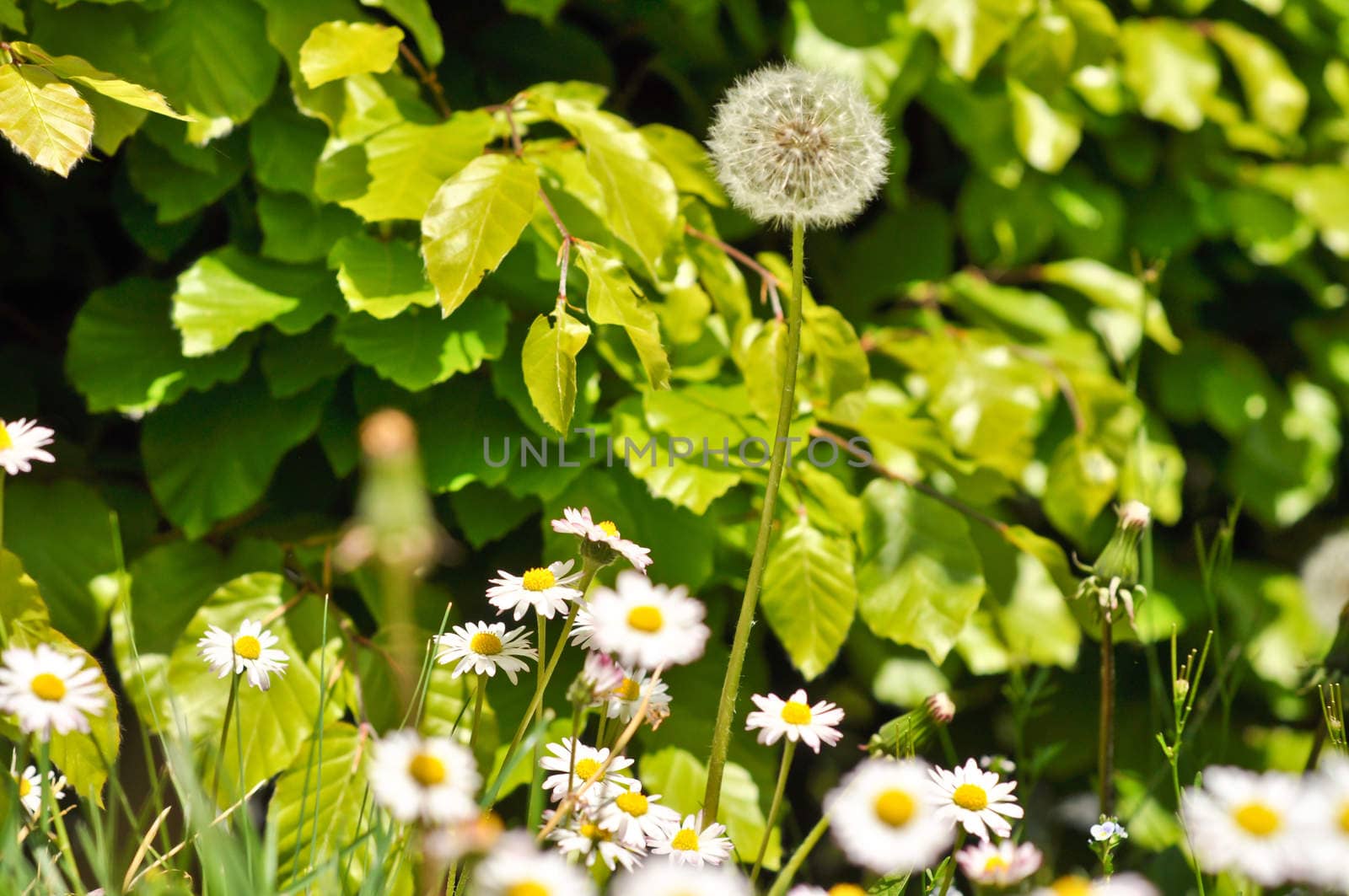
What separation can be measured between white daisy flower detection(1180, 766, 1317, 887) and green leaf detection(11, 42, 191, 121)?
67 centimetres

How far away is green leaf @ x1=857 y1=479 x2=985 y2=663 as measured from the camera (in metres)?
0.94

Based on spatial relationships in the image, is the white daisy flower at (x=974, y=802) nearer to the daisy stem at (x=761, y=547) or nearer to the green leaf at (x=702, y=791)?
the daisy stem at (x=761, y=547)

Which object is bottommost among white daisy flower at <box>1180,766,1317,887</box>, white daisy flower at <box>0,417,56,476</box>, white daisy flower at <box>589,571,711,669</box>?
white daisy flower at <box>1180,766,1317,887</box>

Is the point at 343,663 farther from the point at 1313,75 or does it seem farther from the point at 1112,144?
the point at 1313,75

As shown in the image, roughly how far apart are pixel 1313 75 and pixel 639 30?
33.3 inches

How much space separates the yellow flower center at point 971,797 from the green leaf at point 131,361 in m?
0.69

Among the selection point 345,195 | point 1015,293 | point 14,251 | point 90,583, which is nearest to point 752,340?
point 345,195

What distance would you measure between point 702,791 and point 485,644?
1.16 ft

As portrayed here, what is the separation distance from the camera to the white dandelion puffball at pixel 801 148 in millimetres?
679

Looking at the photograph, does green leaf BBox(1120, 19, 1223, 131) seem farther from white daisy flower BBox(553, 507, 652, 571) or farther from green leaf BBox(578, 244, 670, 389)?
white daisy flower BBox(553, 507, 652, 571)

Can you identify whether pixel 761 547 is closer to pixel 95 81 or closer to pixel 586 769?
pixel 586 769

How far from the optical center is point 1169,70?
119 cm

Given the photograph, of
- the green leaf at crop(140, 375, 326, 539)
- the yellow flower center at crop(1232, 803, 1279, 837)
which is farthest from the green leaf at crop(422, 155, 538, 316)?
the yellow flower center at crop(1232, 803, 1279, 837)

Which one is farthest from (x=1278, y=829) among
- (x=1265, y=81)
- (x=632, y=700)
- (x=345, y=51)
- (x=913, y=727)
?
(x=1265, y=81)
